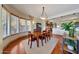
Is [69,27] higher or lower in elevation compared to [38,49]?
higher

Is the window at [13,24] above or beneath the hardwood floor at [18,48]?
above

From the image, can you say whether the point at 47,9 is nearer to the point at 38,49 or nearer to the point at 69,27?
the point at 69,27

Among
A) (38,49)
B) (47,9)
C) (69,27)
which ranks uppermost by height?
(47,9)

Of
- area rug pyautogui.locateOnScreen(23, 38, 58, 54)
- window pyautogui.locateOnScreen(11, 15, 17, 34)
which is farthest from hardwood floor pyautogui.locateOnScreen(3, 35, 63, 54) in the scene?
window pyautogui.locateOnScreen(11, 15, 17, 34)

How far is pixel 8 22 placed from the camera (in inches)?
76.1

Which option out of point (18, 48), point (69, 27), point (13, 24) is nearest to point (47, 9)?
point (69, 27)

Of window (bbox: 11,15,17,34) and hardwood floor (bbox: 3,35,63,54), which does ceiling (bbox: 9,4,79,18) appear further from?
hardwood floor (bbox: 3,35,63,54)

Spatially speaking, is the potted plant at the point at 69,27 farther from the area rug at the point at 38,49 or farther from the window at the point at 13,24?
the window at the point at 13,24

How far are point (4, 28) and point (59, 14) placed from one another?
3.04 ft

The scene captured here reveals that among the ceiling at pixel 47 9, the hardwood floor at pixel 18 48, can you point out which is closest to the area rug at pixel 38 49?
the hardwood floor at pixel 18 48

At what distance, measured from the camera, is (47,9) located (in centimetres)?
196

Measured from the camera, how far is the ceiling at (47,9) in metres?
1.93
